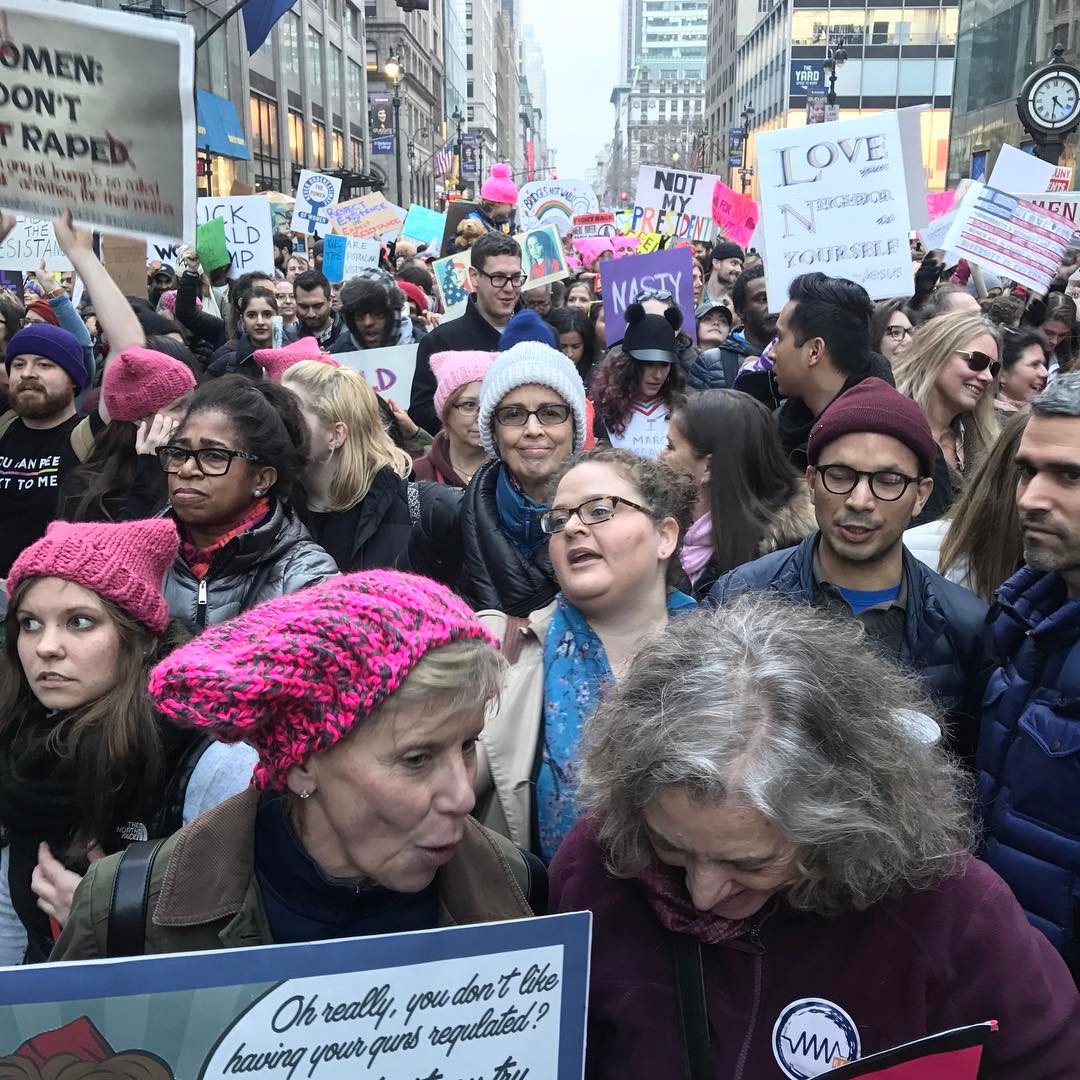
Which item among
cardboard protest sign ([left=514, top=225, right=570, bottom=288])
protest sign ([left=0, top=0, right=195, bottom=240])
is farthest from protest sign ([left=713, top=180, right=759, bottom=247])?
protest sign ([left=0, top=0, right=195, bottom=240])

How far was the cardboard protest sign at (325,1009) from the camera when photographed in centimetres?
120

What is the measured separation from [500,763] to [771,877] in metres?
0.83

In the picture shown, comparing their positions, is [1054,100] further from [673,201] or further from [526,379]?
[526,379]

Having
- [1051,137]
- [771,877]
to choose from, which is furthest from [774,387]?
[1051,137]

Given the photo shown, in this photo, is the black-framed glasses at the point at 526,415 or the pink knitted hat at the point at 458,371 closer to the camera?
the black-framed glasses at the point at 526,415

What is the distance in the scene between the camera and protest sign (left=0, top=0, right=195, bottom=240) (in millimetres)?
2863

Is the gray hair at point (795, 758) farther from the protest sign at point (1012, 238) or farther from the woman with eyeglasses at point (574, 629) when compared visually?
the protest sign at point (1012, 238)

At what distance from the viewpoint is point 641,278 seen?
6.95 metres

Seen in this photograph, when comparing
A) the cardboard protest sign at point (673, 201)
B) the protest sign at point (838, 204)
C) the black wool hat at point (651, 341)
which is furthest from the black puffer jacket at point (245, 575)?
the cardboard protest sign at point (673, 201)

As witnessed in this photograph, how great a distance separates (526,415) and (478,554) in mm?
520

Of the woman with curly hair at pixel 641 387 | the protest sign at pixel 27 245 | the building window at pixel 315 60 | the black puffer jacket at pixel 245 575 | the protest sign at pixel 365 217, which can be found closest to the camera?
the black puffer jacket at pixel 245 575

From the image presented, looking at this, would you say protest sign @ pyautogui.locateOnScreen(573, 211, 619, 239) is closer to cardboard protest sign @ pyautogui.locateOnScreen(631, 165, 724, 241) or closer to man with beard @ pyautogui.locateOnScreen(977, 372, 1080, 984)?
cardboard protest sign @ pyautogui.locateOnScreen(631, 165, 724, 241)

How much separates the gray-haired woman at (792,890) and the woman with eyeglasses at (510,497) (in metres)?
1.37

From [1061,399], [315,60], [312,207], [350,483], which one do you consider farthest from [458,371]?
[315,60]
